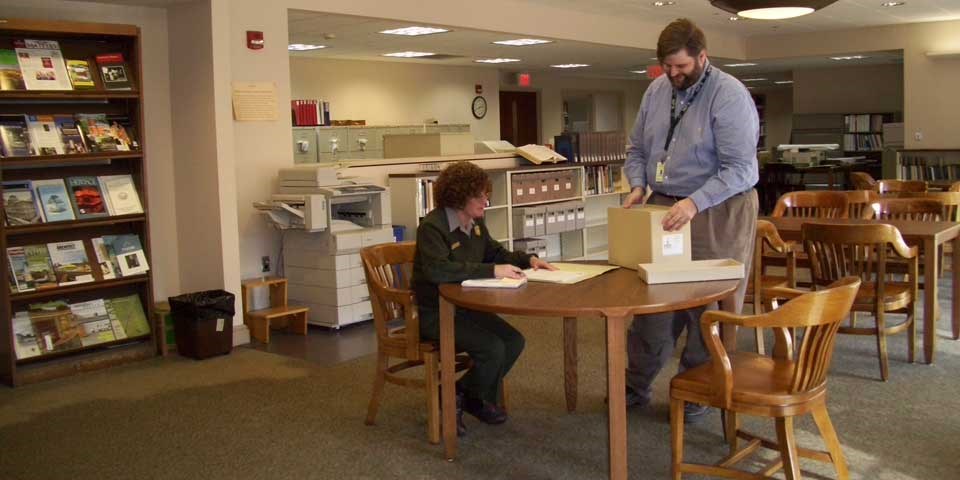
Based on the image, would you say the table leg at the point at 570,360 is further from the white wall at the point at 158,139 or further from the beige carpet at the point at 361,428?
the white wall at the point at 158,139

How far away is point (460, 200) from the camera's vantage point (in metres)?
3.69

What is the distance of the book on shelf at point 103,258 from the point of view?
5.48 metres

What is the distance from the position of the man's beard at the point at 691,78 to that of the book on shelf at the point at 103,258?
3.62 metres

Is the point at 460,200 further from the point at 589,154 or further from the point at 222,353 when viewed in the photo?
the point at 589,154

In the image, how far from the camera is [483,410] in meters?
3.94

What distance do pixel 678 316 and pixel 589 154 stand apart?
5391 mm

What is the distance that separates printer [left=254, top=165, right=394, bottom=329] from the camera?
608cm

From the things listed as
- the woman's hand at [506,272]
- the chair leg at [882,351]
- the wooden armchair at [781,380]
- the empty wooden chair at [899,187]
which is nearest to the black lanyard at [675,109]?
the woman's hand at [506,272]

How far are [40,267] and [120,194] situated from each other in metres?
0.63

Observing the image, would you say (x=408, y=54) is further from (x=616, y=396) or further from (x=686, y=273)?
(x=616, y=396)

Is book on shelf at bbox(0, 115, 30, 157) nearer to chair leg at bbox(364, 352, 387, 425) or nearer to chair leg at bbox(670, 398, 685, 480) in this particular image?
chair leg at bbox(364, 352, 387, 425)

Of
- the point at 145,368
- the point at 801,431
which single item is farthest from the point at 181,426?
the point at 801,431

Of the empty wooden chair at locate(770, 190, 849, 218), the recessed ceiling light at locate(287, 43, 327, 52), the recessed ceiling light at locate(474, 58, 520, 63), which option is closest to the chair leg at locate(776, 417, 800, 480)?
the empty wooden chair at locate(770, 190, 849, 218)

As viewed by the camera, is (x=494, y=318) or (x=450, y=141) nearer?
(x=494, y=318)
